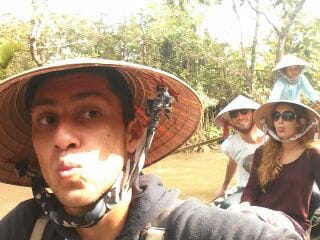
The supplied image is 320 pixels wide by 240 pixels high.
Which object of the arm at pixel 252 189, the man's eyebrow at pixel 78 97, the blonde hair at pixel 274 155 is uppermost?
the man's eyebrow at pixel 78 97

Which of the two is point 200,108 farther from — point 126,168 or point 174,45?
point 174,45

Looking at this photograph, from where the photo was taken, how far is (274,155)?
10.5 ft

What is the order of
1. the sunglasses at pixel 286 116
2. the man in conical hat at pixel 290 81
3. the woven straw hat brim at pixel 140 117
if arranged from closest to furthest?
the woven straw hat brim at pixel 140 117 → the sunglasses at pixel 286 116 → the man in conical hat at pixel 290 81

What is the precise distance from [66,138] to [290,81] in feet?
16.2

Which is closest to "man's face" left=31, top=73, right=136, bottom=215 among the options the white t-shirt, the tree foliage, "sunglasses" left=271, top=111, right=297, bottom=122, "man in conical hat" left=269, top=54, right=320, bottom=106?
"sunglasses" left=271, top=111, right=297, bottom=122

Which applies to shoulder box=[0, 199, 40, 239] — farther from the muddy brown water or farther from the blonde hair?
the muddy brown water

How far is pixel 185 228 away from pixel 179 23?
15.3 m

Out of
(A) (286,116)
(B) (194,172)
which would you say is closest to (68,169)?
(A) (286,116)

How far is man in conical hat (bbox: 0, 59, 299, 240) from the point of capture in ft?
3.77

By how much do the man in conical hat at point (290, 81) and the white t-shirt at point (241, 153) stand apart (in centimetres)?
145

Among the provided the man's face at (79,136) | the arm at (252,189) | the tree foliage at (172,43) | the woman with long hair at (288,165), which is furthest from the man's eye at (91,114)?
the tree foliage at (172,43)

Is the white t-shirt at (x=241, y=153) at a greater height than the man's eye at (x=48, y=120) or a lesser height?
lesser

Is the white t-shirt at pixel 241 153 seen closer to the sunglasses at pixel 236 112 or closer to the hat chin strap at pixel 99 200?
the sunglasses at pixel 236 112

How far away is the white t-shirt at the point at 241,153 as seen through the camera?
4.11 meters
